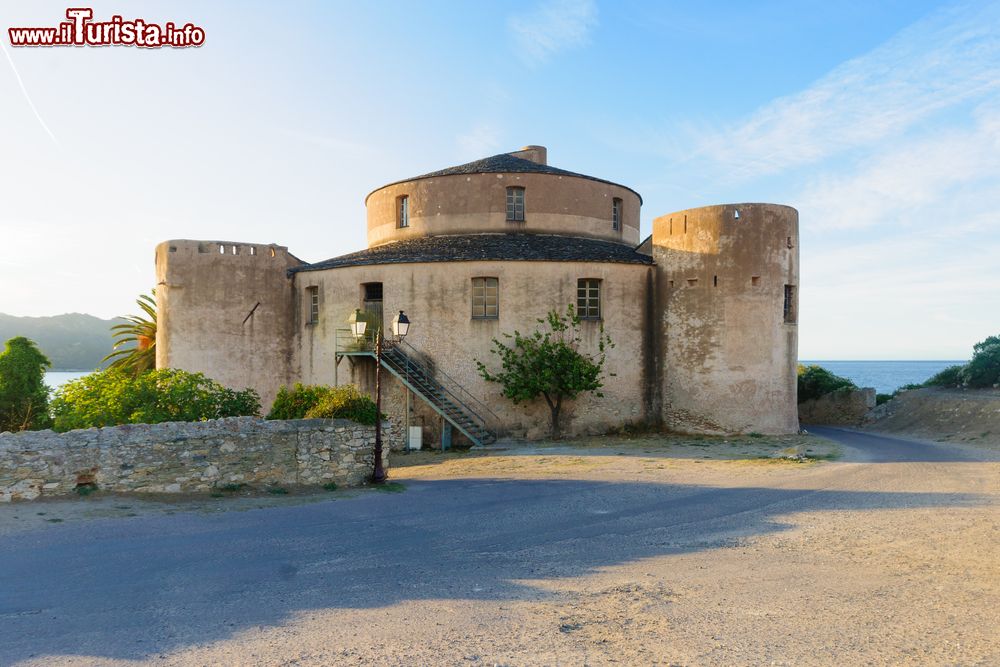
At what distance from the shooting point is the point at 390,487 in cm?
1405

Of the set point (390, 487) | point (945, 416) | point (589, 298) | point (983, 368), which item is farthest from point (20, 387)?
point (983, 368)

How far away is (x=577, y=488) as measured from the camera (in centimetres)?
1392

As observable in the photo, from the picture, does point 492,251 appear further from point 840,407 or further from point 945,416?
point 840,407

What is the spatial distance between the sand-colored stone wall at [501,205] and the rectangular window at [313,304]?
4528mm

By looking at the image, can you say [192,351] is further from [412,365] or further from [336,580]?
[336,580]

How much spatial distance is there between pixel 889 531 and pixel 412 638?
7.84 m

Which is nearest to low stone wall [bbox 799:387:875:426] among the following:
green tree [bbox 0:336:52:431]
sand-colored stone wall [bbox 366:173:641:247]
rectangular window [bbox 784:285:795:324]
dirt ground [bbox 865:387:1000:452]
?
dirt ground [bbox 865:387:1000:452]

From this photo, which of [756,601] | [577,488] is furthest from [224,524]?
[756,601]

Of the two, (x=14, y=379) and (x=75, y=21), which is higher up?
(x=75, y=21)

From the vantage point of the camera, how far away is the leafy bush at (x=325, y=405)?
14.5 meters

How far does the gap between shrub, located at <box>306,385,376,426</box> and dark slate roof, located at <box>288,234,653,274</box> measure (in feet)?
32.2

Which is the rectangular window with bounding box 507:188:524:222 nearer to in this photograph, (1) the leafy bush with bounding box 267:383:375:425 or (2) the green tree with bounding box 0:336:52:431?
(1) the leafy bush with bounding box 267:383:375:425

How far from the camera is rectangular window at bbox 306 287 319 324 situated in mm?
26422

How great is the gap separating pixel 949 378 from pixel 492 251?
87.1 ft
